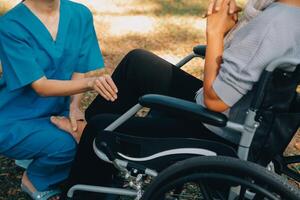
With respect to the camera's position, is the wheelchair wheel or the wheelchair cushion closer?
the wheelchair wheel

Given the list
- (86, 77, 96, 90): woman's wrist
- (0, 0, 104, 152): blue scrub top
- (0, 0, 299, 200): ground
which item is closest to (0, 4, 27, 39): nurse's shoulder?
(0, 0, 104, 152): blue scrub top

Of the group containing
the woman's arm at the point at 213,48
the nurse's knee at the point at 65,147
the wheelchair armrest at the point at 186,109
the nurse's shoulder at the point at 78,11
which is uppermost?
the woman's arm at the point at 213,48

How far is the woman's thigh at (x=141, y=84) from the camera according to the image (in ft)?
7.54

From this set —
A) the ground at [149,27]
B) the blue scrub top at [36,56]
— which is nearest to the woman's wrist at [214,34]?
the blue scrub top at [36,56]

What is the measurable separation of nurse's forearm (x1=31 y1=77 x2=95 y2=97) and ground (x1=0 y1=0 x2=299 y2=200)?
56.7 inches

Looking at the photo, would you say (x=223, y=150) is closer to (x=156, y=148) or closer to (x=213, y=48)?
(x=156, y=148)

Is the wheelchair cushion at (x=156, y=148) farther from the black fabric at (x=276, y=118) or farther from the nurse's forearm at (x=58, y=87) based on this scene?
the nurse's forearm at (x=58, y=87)

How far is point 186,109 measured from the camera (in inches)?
64.7

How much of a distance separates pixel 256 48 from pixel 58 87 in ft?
3.22

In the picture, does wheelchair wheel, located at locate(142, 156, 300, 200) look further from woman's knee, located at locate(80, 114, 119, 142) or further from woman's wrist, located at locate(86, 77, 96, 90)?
woman's wrist, located at locate(86, 77, 96, 90)

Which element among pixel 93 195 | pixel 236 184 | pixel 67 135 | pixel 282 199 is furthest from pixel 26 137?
pixel 282 199

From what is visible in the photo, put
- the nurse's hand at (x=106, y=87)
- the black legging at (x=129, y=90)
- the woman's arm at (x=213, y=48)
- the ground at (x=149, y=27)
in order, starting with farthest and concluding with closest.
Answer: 1. the ground at (x=149, y=27)
2. the black legging at (x=129, y=90)
3. the nurse's hand at (x=106, y=87)
4. the woman's arm at (x=213, y=48)

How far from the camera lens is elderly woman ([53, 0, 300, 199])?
5.18ft

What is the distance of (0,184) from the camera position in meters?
2.64
